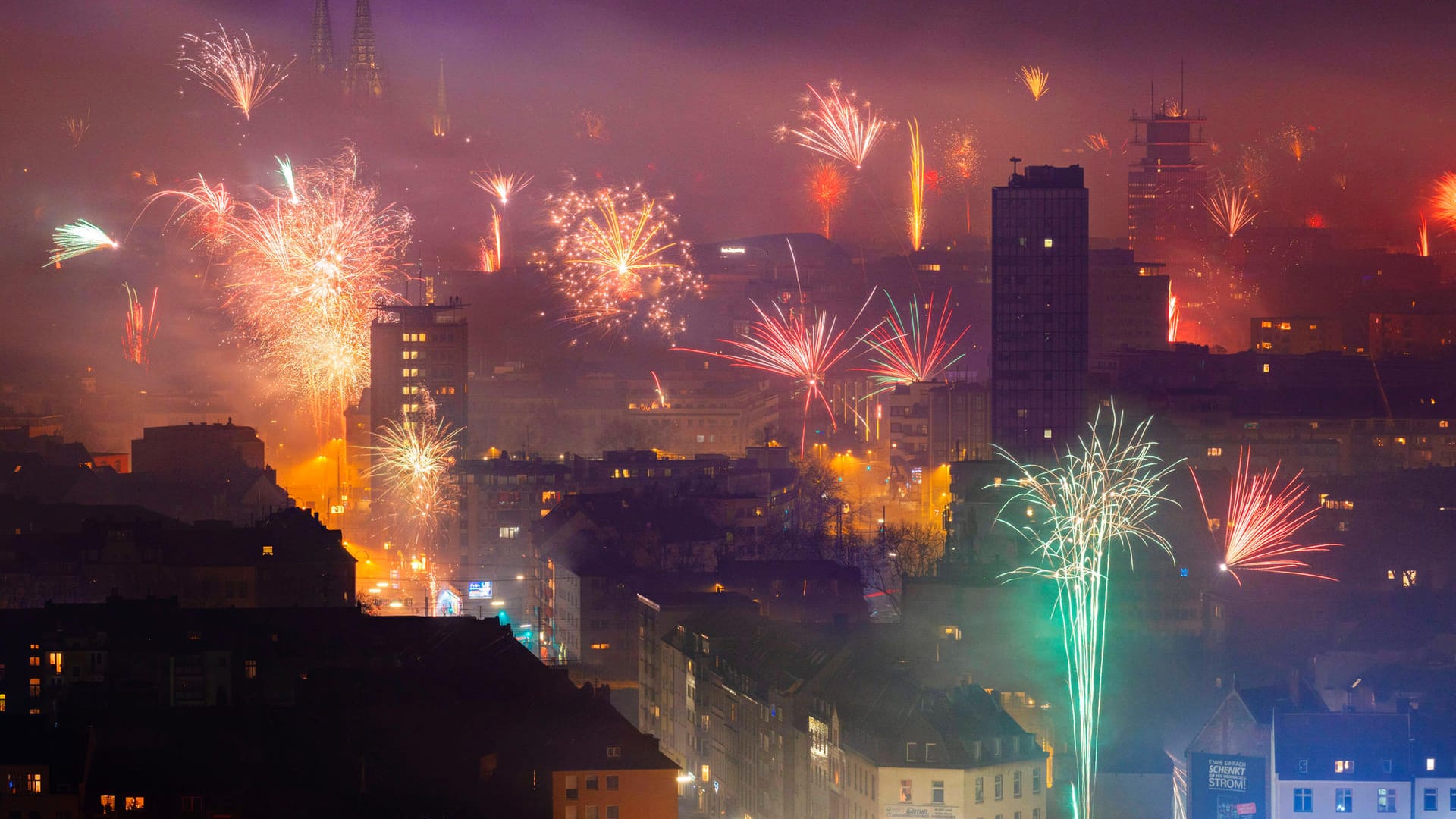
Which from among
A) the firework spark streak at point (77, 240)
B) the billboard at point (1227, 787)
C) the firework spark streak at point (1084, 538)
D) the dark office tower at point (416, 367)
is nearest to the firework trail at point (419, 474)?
the dark office tower at point (416, 367)

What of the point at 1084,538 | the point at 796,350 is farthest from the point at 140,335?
the point at 1084,538

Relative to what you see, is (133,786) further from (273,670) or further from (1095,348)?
(1095,348)

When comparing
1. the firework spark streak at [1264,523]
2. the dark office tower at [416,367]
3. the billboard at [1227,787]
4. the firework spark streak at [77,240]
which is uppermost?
the firework spark streak at [77,240]

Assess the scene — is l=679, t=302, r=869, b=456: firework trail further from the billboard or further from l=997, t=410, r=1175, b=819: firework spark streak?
the billboard

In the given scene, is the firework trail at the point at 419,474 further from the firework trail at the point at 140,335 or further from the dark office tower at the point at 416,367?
the firework trail at the point at 140,335

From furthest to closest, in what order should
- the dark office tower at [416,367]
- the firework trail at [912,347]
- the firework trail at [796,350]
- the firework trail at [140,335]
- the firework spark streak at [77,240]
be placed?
the firework trail at [796,350], the firework trail at [912,347], the firework trail at [140,335], the dark office tower at [416,367], the firework spark streak at [77,240]

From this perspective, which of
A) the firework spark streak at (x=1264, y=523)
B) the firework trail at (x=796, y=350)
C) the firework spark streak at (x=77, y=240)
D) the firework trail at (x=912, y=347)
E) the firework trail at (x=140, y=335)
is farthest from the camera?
the firework trail at (x=796, y=350)

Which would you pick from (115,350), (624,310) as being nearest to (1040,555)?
(115,350)

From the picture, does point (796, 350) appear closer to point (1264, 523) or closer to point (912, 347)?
point (912, 347)

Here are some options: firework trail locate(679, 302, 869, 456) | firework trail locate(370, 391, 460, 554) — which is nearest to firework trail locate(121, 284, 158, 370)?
firework trail locate(370, 391, 460, 554)

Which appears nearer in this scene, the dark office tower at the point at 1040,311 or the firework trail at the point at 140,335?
the dark office tower at the point at 1040,311
